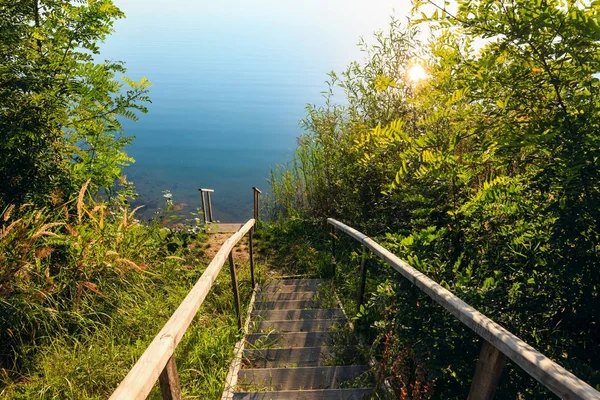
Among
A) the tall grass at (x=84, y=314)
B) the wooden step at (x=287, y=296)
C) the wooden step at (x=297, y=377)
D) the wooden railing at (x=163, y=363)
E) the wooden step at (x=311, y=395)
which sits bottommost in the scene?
the wooden step at (x=287, y=296)

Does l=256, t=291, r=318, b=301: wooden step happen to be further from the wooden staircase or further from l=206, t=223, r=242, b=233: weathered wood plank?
l=206, t=223, r=242, b=233: weathered wood plank

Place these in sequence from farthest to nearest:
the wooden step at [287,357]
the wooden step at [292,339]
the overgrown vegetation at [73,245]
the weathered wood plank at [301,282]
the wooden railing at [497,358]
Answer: the weathered wood plank at [301,282], the wooden step at [292,339], the wooden step at [287,357], the overgrown vegetation at [73,245], the wooden railing at [497,358]

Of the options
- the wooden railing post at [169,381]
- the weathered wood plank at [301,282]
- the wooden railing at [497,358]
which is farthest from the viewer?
the weathered wood plank at [301,282]

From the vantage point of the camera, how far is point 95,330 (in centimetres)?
306

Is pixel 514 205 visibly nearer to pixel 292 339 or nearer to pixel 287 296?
pixel 292 339

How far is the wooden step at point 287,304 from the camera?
4.05 meters

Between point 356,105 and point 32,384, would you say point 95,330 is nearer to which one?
point 32,384

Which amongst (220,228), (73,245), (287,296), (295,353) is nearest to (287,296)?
(287,296)

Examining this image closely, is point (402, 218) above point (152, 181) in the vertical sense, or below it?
above

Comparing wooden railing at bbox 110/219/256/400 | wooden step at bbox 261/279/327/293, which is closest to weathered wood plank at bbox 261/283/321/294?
wooden step at bbox 261/279/327/293

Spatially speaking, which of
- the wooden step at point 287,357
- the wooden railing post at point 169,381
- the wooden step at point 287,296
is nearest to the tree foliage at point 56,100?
the wooden step at point 287,296

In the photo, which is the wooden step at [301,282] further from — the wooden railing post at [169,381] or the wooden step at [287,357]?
the wooden railing post at [169,381]

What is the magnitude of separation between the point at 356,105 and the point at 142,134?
5728cm

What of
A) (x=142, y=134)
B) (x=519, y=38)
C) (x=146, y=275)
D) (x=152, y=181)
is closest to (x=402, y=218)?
(x=146, y=275)
